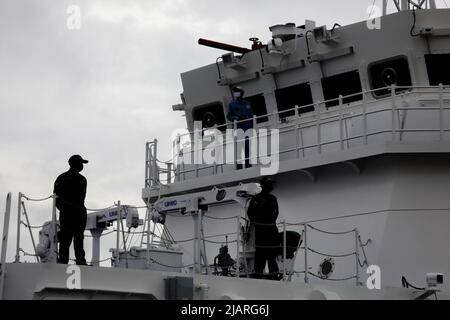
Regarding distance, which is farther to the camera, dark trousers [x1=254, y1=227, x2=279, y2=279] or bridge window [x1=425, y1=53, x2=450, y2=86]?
bridge window [x1=425, y1=53, x2=450, y2=86]

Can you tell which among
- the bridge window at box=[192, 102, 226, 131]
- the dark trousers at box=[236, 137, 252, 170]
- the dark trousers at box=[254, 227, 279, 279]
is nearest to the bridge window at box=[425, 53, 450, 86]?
the dark trousers at box=[236, 137, 252, 170]

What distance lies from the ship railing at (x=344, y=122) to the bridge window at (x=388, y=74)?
0.39ft

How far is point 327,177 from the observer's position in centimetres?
1739

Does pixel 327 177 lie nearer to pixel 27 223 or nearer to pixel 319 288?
pixel 319 288

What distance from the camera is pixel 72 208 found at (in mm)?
12805

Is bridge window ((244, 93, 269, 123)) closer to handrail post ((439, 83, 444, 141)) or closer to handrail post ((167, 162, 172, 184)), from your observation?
handrail post ((167, 162, 172, 184))

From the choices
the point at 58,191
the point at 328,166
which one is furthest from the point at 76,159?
the point at 328,166

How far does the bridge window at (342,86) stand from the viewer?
61.5 ft

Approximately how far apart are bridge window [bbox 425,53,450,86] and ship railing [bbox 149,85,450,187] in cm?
25

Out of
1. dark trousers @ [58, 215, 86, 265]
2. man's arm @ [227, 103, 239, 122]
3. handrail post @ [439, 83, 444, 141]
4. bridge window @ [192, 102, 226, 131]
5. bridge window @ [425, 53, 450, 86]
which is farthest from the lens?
bridge window @ [192, 102, 226, 131]

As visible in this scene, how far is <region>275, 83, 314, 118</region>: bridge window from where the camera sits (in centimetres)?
1945
